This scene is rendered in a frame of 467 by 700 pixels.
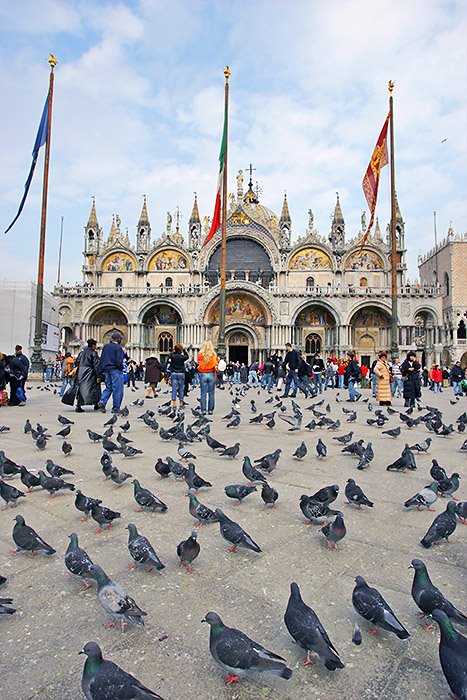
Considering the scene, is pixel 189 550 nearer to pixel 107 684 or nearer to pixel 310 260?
pixel 107 684

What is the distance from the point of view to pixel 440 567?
8.91ft

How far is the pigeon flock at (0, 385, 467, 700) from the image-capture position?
176 centimetres

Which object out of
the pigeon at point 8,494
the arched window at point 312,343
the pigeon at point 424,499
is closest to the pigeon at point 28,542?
the pigeon at point 8,494

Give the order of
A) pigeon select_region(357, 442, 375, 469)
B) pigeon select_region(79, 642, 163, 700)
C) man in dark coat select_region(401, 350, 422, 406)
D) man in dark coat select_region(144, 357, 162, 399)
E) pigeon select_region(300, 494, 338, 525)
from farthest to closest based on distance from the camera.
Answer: man in dark coat select_region(144, 357, 162, 399), man in dark coat select_region(401, 350, 422, 406), pigeon select_region(357, 442, 375, 469), pigeon select_region(300, 494, 338, 525), pigeon select_region(79, 642, 163, 700)

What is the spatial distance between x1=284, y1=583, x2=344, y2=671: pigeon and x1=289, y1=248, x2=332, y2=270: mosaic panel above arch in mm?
36929

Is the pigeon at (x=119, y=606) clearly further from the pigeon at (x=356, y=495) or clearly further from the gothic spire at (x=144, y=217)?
the gothic spire at (x=144, y=217)

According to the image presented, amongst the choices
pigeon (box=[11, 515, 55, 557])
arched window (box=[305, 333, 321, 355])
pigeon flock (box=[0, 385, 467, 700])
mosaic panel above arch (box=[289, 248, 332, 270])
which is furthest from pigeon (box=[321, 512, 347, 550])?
mosaic panel above arch (box=[289, 248, 332, 270])

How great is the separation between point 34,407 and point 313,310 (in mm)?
28624

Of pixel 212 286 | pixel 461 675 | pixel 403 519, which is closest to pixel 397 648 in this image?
pixel 461 675

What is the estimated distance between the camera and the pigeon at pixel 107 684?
1529mm

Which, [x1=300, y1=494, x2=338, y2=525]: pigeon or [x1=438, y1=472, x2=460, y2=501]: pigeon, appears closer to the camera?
[x1=300, y1=494, x2=338, y2=525]: pigeon

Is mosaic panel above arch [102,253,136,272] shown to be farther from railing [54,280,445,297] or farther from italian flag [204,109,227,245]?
italian flag [204,109,227,245]

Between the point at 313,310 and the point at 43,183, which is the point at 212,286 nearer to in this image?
the point at 313,310

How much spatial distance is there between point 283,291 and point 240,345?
551cm
